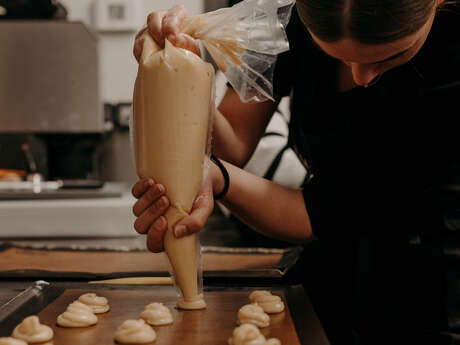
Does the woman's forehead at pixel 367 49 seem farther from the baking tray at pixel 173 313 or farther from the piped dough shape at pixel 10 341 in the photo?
the piped dough shape at pixel 10 341

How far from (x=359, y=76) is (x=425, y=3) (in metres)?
0.15

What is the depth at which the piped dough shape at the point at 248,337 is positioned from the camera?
67 centimetres

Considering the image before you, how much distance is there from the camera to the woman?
96 cm

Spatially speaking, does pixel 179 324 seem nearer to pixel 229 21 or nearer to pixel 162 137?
pixel 162 137

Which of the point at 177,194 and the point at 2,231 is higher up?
the point at 177,194

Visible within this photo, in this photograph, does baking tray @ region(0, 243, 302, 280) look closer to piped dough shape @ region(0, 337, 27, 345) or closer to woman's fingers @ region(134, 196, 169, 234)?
woman's fingers @ region(134, 196, 169, 234)

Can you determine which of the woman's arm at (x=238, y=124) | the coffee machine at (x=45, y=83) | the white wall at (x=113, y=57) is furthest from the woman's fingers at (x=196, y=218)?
the white wall at (x=113, y=57)

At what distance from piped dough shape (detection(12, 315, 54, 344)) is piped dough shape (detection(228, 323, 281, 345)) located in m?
0.24

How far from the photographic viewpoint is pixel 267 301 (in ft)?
2.68

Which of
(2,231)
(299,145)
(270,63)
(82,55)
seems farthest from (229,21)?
(82,55)

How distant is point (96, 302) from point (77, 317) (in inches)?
2.9

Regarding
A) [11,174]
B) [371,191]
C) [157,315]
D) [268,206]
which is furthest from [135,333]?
[11,174]

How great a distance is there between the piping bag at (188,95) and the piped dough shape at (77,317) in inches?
5.6

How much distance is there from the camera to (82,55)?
85.0 inches
